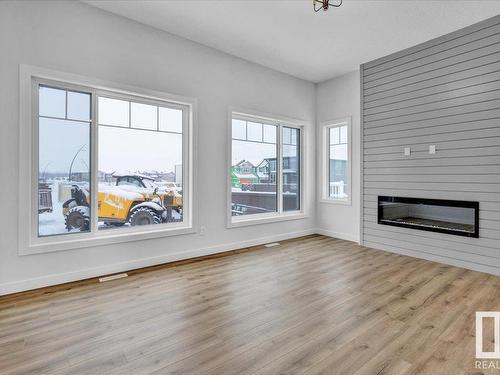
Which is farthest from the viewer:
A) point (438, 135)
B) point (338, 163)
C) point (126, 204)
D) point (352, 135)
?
point (338, 163)

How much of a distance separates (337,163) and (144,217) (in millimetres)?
3734

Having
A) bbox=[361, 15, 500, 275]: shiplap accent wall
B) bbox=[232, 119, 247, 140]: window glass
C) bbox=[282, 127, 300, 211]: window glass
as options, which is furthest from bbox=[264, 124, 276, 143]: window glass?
bbox=[361, 15, 500, 275]: shiplap accent wall

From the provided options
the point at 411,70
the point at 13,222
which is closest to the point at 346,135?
the point at 411,70

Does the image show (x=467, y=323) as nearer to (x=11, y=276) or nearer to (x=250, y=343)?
(x=250, y=343)

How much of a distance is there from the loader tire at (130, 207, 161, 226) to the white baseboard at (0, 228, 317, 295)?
491mm

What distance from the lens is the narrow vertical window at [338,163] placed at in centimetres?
531

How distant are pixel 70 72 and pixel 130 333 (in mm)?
2812

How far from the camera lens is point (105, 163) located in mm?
→ 3486

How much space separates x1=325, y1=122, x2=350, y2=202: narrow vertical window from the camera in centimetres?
531

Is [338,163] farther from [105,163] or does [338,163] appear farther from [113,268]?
[113,268]

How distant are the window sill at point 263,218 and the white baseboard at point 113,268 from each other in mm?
297

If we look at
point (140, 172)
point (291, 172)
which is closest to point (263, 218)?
point (291, 172)

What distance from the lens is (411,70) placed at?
420 cm

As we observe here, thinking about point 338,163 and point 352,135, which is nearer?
point 352,135
